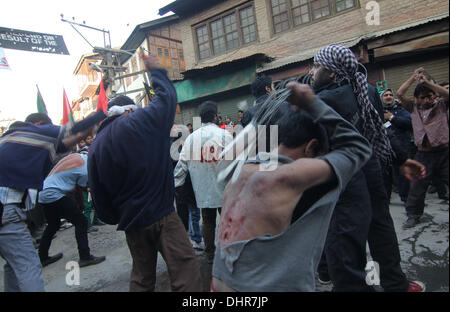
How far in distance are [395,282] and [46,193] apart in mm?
3844

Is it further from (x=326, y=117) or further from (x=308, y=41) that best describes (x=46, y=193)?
(x=308, y=41)

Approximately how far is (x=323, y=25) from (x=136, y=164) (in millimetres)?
8695

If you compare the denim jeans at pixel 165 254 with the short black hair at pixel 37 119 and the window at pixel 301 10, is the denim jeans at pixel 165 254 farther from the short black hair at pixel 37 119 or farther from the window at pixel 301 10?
the window at pixel 301 10

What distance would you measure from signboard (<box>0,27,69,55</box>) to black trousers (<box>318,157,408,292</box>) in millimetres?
7715

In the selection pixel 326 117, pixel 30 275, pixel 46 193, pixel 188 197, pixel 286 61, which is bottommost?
pixel 30 275

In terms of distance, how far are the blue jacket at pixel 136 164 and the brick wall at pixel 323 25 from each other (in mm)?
7333

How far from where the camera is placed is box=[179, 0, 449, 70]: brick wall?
7.41 meters

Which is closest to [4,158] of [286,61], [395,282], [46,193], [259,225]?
[46,193]

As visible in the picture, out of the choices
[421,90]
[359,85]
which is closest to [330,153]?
[421,90]

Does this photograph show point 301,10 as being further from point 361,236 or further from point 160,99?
point 361,236

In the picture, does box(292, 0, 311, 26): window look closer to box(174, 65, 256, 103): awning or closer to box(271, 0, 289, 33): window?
box(271, 0, 289, 33): window

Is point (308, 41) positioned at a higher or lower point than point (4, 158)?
higher

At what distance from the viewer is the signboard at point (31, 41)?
6.55 meters

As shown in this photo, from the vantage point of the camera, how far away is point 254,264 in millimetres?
1167
